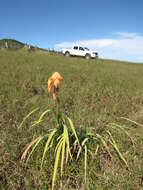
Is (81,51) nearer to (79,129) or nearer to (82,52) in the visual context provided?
(82,52)

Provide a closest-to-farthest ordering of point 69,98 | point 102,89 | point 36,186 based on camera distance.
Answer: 1. point 36,186
2. point 69,98
3. point 102,89

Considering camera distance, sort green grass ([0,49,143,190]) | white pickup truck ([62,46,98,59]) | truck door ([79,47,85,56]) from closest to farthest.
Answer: green grass ([0,49,143,190])
white pickup truck ([62,46,98,59])
truck door ([79,47,85,56])

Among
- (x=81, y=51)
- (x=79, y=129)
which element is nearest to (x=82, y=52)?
(x=81, y=51)

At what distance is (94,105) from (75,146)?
2.55m

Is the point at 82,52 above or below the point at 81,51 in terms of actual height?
below

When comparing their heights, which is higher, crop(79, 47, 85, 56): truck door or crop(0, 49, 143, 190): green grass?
crop(79, 47, 85, 56): truck door

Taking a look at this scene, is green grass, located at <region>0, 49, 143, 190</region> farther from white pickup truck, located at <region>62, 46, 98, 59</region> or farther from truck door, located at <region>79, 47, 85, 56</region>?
truck door, located at <region>79, 47, 85, 56</region>

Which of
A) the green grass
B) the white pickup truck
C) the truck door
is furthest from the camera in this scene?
the truck door

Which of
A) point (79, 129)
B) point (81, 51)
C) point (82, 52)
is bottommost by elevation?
point (79, 129)

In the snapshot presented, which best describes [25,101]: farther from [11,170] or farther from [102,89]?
[102,89]

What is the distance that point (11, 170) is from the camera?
219 centimetres

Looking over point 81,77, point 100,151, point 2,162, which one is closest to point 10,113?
point 2,162

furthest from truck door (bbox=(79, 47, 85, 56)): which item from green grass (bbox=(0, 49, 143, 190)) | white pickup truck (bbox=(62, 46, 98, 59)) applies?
green grass (bbox=(0, 49, 143, 190))

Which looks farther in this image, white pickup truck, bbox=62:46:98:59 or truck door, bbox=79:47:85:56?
truck door, bbox=79:47:85:56
